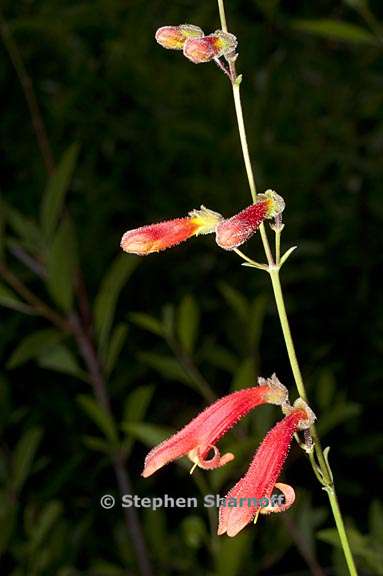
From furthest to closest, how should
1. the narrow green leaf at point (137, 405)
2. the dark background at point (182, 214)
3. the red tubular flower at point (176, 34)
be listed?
1. the dark background at point (182, 214)
2. the narrow green leaf at point (137, 405)
3. the red tubular flower at point (176, 34)

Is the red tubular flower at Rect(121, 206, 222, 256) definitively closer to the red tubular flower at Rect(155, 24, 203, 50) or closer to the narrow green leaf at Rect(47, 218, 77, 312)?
the red tubular flower at Rect(155, 24, 203, 50)

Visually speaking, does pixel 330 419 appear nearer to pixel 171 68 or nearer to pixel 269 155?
pixel 269 155

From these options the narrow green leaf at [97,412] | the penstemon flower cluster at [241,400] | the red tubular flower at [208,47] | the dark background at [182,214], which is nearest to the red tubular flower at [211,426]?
the penstemon flower cluster at [241,400]

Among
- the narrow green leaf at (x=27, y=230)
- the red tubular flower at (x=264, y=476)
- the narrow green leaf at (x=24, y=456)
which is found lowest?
the red tubular flower at (x=264, y=476)

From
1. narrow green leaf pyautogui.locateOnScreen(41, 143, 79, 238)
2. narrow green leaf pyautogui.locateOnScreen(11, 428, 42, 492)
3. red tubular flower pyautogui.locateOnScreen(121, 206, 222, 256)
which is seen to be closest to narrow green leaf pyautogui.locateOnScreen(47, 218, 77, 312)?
narrow green leaf pyautogui.locateOnScreen(41, 143, 79, 238)

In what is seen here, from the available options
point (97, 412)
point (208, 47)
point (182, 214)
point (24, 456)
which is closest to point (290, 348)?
point (208, 47)

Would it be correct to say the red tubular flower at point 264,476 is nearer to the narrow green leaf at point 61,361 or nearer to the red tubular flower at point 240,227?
the red tubular flower at point 240,227

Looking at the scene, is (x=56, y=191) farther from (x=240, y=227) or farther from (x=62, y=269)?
(x=240, y=227)
